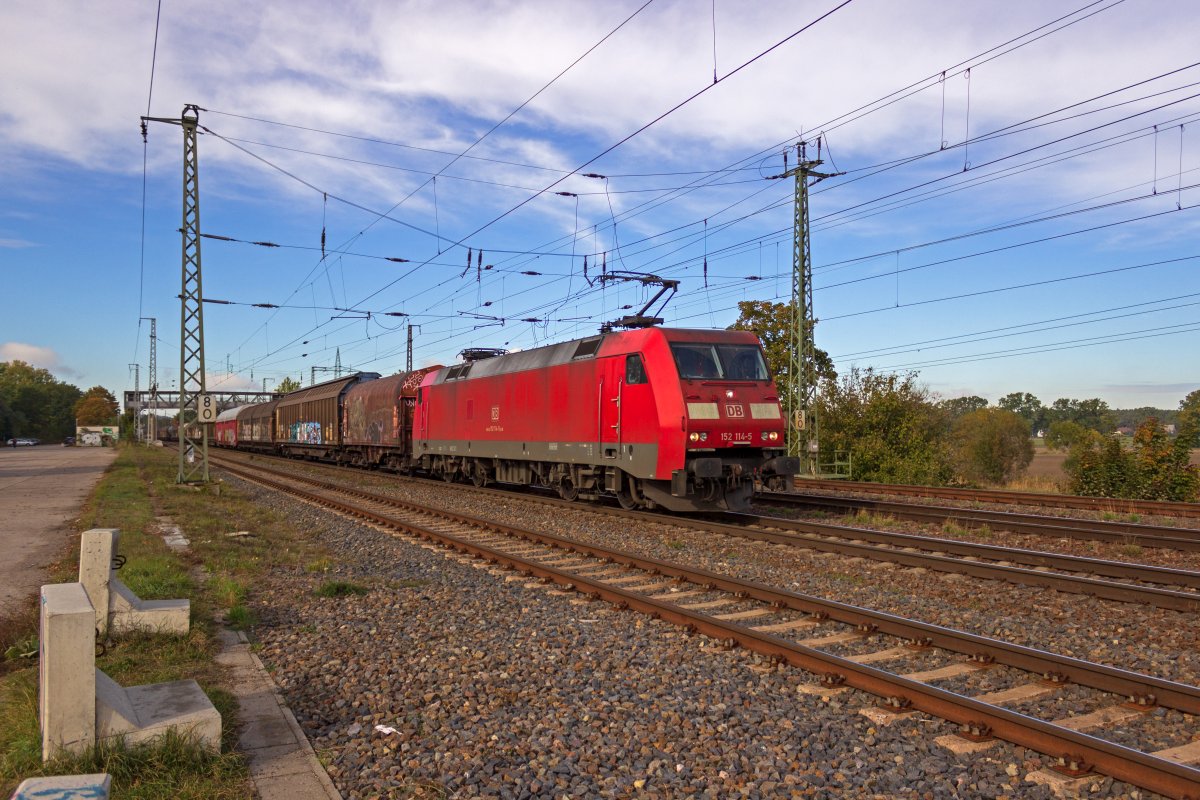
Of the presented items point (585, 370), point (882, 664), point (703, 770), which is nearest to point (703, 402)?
point (585, 370)

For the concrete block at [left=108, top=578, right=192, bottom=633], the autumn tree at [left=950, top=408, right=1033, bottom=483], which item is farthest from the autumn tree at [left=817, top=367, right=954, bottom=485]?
the concrete block at [left=108, top=578, right=192, bottom=633]

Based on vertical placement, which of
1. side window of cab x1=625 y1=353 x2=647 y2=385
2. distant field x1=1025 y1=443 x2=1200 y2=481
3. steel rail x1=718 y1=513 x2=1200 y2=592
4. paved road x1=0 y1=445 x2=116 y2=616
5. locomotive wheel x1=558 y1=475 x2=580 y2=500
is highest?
side window of cab x1=625 y1=353 x2=647 y2=385

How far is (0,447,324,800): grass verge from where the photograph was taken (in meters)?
4.05

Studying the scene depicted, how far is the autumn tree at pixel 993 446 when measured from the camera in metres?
39.8

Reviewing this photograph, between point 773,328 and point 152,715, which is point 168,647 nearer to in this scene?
point 152,715

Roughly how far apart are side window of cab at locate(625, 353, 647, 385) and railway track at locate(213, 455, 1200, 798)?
4.17m

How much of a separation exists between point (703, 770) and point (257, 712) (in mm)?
2870

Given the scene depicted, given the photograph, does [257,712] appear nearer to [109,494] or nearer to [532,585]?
[532,585]

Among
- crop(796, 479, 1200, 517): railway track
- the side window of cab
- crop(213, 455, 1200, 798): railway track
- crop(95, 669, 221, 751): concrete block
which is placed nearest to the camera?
crop(95, 669, 221, 751): concrete block

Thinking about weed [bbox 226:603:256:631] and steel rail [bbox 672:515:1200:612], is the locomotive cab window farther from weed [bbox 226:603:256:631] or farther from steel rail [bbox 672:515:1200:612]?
weed [bbox 226:603:256:631]

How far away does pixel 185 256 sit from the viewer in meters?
20.8

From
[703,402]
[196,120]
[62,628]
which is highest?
[196,120]

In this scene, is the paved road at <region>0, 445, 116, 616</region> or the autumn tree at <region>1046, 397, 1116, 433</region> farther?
the autumn tree at <region>1046, 397, 1116, 433</region>

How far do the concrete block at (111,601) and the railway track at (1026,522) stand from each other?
38.6 ft
